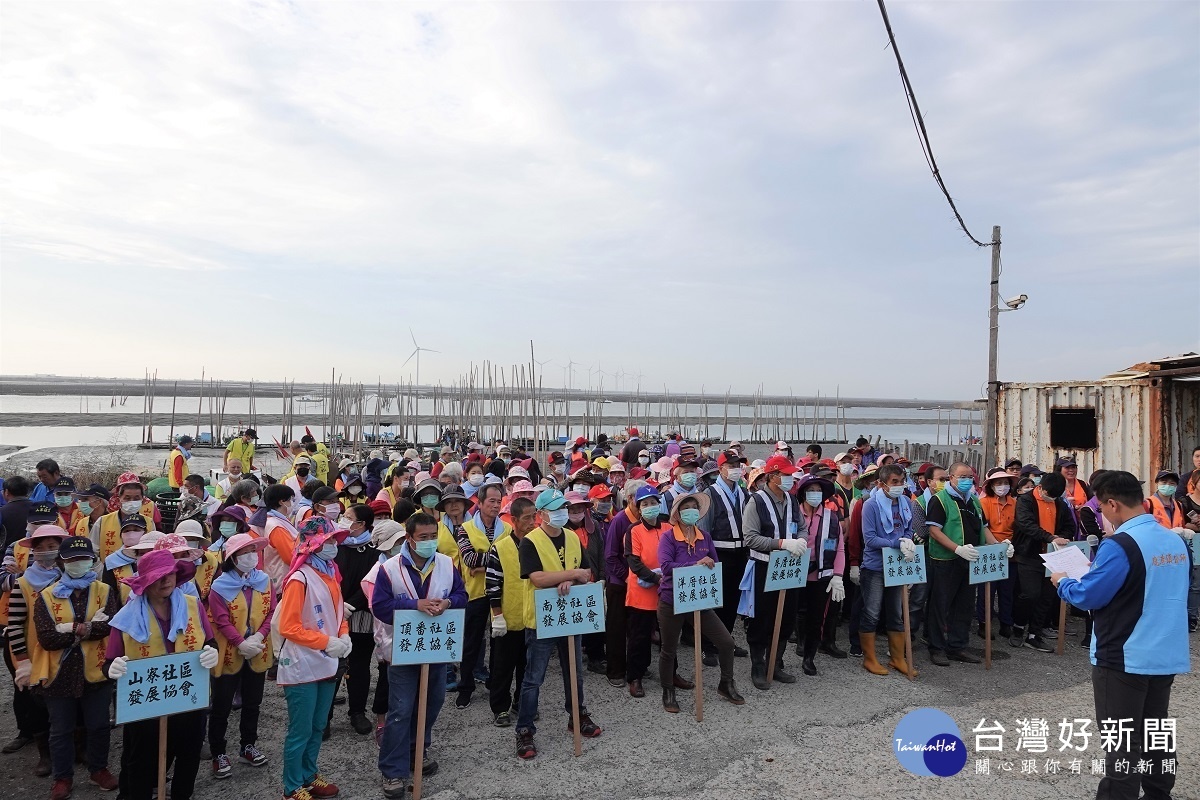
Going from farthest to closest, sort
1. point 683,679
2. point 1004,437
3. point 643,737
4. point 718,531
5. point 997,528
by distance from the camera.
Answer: point 1004,437, point 997,528, point 718,531, point 683,679, point 643,737

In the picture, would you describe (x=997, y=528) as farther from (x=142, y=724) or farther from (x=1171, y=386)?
(x=142, y=724)

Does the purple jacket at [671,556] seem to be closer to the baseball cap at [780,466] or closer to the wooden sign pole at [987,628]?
the baseball cap at [780,466]

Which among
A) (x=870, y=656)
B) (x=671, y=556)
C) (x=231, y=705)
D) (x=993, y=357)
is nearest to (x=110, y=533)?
(x=231, y=705)

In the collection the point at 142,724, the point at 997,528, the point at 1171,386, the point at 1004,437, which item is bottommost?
the point at 142,724

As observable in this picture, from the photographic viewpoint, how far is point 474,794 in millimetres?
4086

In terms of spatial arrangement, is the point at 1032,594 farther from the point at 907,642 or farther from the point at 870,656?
the point at 870,656

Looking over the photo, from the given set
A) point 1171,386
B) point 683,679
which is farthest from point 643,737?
point 1171,386

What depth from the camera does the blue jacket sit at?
348cm

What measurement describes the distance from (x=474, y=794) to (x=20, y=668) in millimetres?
2689

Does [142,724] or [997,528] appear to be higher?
[997,528]

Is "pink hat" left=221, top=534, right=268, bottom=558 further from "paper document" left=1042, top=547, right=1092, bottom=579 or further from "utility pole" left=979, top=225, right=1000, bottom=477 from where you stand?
"utility pole" left=979, top=225, right=1000, bottom=477

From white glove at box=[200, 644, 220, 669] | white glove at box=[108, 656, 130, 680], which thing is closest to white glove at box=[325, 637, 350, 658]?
white glove at box=[200, 644, 220, 669]

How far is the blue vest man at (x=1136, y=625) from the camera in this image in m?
3.49

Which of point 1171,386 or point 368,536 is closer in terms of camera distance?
point 368,536
